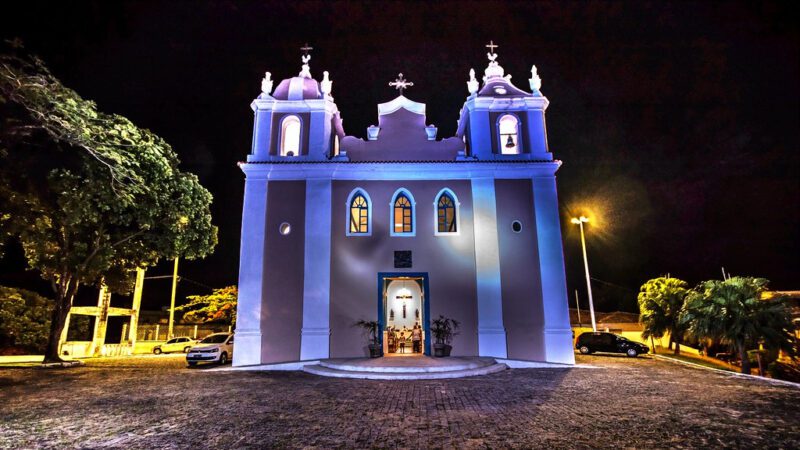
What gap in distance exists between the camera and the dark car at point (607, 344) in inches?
837

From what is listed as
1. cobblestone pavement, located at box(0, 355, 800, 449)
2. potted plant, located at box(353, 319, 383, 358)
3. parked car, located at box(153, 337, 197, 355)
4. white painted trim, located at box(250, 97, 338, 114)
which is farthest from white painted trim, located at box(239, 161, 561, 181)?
parked car, located at box(153, 337, 197, 355)

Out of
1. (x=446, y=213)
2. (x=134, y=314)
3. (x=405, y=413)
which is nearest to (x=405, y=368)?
(x=405, y=413)

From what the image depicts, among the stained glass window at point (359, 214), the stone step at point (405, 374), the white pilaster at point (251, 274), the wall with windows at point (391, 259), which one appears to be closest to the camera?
the stone step at point (405, 374)

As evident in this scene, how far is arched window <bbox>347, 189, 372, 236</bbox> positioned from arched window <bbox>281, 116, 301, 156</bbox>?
2.99m

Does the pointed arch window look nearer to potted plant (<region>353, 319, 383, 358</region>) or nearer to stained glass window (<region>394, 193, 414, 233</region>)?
stained glass window (<region>394, 193, 414, 233</region>)

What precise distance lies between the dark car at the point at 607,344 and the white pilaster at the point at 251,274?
1728cm

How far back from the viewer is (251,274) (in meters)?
14.3

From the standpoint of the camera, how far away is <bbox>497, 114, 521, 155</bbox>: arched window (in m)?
16.2

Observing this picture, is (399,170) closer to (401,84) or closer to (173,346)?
(401,84)

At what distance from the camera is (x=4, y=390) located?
986 centimetres

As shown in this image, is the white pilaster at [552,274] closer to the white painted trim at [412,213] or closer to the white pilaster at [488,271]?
the white pilaster at [488,271]

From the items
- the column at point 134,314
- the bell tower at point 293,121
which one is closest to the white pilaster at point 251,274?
the bell tower at point 293,121

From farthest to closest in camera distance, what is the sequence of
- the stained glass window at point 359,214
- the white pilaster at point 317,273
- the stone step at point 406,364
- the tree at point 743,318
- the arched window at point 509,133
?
the arched window at point 509,133
the stained glass window at point 359,214
the white pilaster at point 317,273
the tree at point 743,318
the stone step at point 406,364

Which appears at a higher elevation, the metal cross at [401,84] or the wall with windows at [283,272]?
the metal cross at [401,84]
